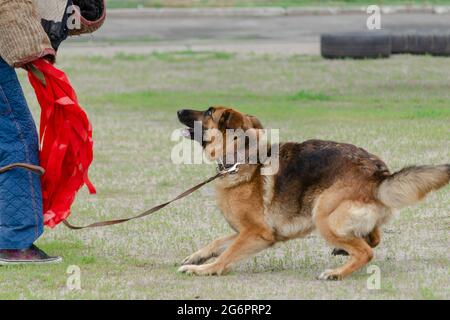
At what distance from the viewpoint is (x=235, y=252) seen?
731 cm

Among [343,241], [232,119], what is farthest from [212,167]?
[343,241]

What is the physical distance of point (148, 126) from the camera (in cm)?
1397

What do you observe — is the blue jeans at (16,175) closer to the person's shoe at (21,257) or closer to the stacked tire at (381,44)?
the person's shoe at (21,257)

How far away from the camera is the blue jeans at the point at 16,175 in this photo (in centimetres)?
734

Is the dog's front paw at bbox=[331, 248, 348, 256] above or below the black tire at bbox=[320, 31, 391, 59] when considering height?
above

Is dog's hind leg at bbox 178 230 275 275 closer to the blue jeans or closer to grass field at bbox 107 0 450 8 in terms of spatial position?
the blue jeans

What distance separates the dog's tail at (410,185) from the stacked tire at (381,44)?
12.2m

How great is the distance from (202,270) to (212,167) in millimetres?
3881

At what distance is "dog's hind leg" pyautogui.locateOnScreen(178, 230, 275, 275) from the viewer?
24.0 ft

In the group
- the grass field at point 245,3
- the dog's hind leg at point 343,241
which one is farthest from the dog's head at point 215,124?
the grass field at point 245,3

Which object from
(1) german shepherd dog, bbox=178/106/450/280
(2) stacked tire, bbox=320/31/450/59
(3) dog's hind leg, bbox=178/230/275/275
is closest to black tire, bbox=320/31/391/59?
(2) stacked tire, bbox=320/31/450/59

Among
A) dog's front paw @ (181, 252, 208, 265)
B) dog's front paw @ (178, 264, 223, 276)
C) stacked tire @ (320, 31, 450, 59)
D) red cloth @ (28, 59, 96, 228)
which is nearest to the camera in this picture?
dog's front paw @ (178, 264, 223, 276)

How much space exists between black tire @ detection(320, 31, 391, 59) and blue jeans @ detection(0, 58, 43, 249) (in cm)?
1215

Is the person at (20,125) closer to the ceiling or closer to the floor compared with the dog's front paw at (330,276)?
closer to the ceiling
